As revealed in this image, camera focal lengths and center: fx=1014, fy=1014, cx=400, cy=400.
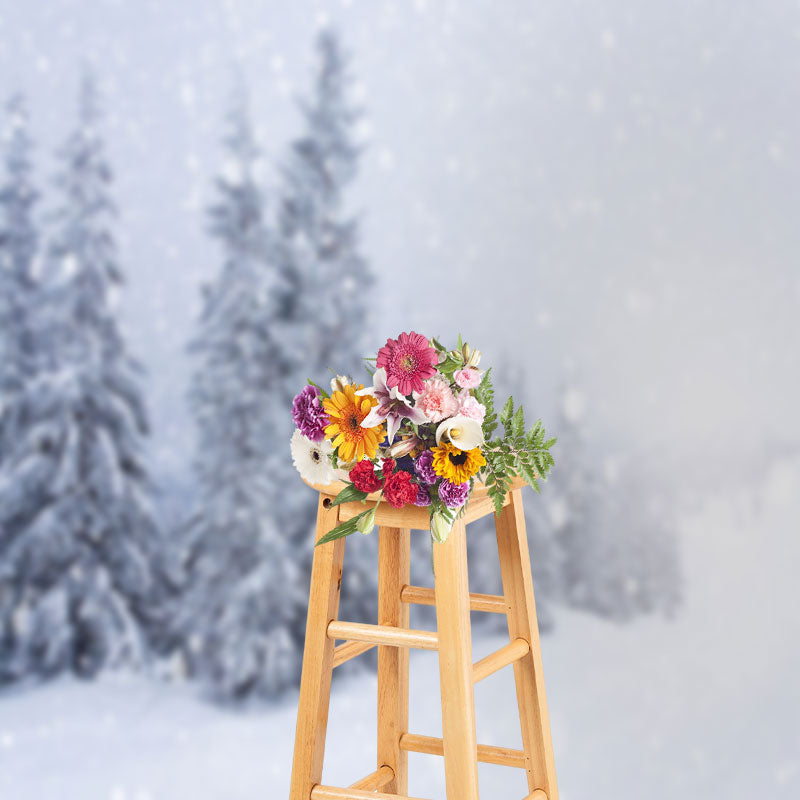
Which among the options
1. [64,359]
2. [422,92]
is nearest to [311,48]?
[422,92]

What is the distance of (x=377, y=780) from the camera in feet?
7.41

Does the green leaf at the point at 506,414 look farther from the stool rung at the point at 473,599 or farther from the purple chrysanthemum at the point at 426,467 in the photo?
the stool rung at the point at 473,599

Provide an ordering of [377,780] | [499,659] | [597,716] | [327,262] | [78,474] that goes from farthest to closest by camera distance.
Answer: [327,262] → [78,474] → [597,716] → [377,780] → [499,659]

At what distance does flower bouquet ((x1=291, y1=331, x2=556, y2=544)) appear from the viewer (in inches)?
68.9

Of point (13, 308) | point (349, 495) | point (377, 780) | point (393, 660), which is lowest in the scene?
point (377, 780)

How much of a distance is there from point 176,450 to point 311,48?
1689 mm

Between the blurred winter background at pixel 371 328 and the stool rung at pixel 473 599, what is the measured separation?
120 centimetres

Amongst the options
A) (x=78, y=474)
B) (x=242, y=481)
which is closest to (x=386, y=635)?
(x=242, y=481)

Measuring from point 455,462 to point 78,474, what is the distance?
2246mm

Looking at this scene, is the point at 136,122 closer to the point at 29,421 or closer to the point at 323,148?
the point at 323,148

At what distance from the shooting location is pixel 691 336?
13.4ft

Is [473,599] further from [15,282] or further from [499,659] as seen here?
[15,282]

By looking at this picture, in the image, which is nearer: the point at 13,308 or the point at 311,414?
the point at 311,414

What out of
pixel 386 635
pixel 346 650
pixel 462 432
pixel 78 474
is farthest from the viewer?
pixel 78 474
